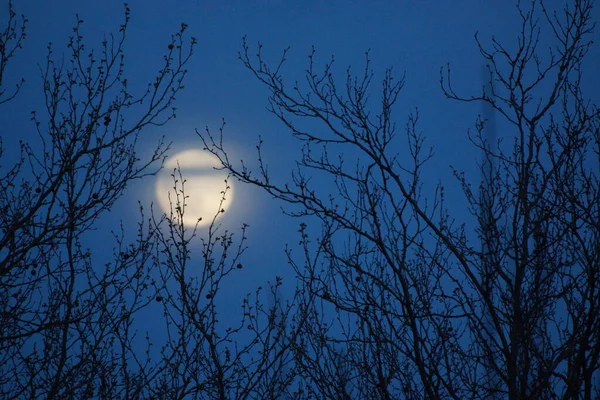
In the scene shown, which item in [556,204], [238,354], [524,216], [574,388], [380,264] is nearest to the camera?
[574,388]

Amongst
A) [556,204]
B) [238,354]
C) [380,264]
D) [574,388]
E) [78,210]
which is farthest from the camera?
[380,264]

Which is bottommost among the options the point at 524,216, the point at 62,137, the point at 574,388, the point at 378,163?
the point at 574,388

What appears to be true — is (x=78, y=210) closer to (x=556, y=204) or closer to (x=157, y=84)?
(x=157, y=84)

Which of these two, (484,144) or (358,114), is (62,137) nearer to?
(358,114)

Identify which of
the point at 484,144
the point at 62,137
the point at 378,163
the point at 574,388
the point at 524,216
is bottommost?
the point at 574,388

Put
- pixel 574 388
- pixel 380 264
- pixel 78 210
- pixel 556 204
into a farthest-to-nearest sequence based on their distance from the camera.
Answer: pixel 380 264
pixel 78 210
pixel 556 204
pixel 574 388

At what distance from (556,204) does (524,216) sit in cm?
43

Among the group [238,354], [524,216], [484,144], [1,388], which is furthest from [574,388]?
[1,388]

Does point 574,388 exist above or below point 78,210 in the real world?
below

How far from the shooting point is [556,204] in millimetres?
4113

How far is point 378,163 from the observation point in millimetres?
4023

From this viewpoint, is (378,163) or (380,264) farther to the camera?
(380,264)

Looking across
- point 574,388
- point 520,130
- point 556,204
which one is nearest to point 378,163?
point 520,130

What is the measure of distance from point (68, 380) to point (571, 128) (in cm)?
489
